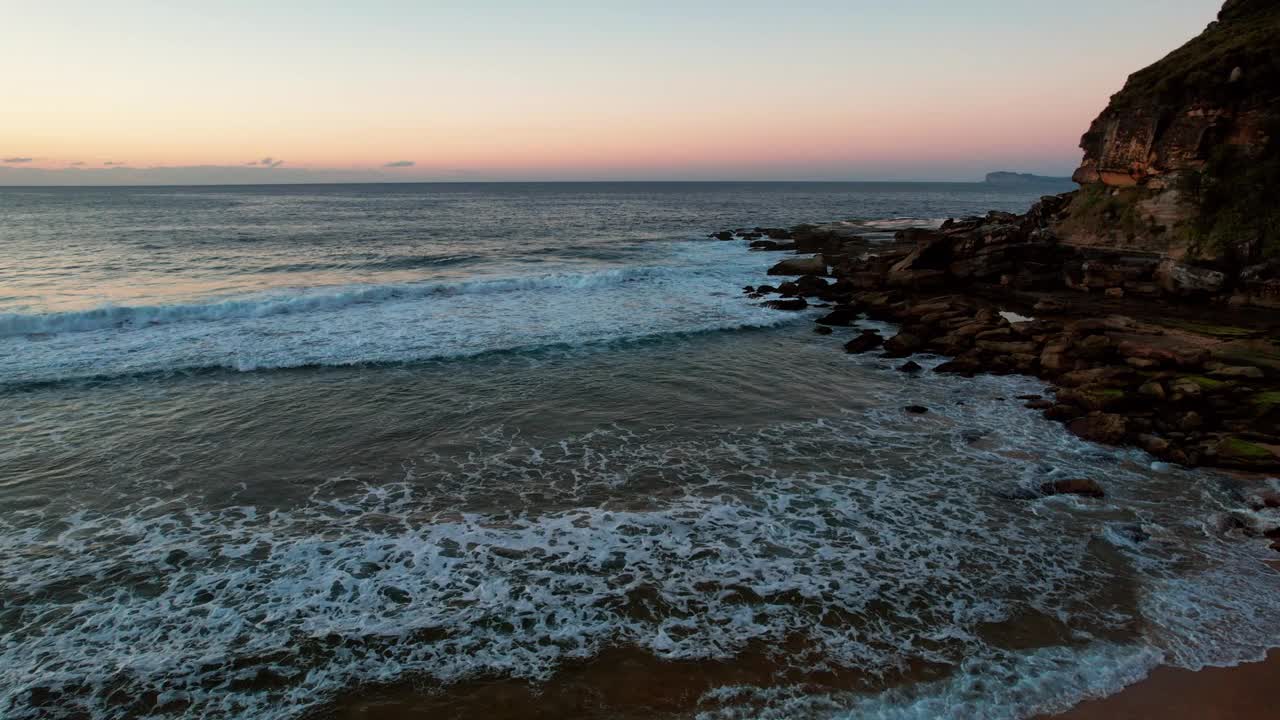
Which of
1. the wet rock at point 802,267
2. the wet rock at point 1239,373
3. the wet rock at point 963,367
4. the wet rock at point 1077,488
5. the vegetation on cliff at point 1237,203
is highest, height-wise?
the vegetation on cliff at point 1237,203

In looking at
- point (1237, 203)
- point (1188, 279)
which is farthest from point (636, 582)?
point (1237, 203)

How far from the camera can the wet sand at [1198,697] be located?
20.4ft

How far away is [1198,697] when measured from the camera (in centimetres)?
643

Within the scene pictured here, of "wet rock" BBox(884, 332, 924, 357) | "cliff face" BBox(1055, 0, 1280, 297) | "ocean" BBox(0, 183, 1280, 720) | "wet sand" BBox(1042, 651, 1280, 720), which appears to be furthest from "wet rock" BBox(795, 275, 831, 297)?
"wet sand" BBox(1042, 651, 1280, 720)

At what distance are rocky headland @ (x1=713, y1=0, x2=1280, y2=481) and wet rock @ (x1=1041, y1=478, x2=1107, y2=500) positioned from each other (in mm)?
2503

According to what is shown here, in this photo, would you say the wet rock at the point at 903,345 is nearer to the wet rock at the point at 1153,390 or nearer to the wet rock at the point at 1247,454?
the wet rock at the point at 1153,390

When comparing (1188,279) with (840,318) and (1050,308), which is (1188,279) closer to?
(1050,308)

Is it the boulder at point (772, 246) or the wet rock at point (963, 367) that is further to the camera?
the boulder at point (772, 246)

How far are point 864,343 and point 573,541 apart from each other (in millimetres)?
13434

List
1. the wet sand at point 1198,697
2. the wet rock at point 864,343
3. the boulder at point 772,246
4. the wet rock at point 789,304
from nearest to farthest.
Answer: the wet sand at point 1198,697 → the wet rock at point 864,343 → the wet rock at point 789,304 → the boulder at point 772,246

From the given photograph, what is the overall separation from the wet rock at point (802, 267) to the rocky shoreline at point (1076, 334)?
0.24 feet

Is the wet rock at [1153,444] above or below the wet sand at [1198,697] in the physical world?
above

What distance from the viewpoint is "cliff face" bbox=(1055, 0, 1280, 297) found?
885 inches

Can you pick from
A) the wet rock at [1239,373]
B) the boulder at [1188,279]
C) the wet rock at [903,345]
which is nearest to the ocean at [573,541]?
the wet rock at [903,345]
